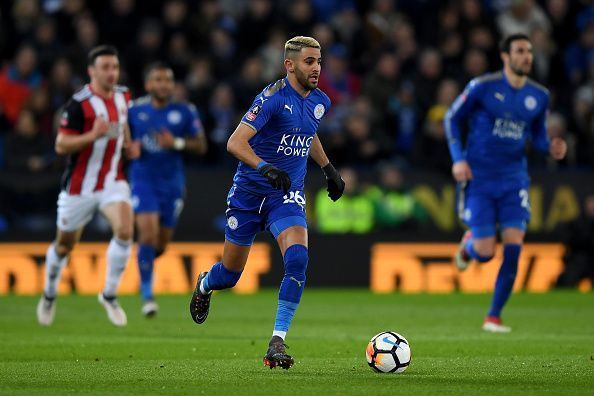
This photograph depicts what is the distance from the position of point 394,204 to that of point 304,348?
8590 millimetres

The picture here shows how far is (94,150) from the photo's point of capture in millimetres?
12586

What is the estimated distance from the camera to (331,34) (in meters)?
21.0

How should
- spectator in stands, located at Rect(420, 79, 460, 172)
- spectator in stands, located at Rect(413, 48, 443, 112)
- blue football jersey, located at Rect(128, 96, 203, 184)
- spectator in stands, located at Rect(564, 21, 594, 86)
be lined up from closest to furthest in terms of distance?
blue football jersey, located at Rect(128, 96, 203, 184) < spectator in stands, located at Rect(420, 79, 460, 172) < spectator in stands, located at Rect(413, 48, 443, 112) < spectator in stands, located at Rect(564, 21, 594, 86)

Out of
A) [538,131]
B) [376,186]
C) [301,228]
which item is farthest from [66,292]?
[301,228]

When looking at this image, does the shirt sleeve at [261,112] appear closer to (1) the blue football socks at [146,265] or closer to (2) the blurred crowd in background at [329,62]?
(1) the blue football socks at [146,265]

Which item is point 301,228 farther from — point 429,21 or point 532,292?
point 429,21

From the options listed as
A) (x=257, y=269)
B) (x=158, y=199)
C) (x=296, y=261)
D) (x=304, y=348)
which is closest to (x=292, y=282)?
(x=296, y=261)

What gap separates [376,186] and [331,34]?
11.5 ft

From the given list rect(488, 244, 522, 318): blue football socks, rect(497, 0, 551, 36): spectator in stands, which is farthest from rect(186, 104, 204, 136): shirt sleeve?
rect(497, 0, 551, 36): spectator in stands

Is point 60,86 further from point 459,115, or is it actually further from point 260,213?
point 260,213

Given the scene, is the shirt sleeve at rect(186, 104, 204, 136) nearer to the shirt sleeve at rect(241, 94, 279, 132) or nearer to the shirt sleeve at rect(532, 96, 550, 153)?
the shirt sleeve at rect(532, 96, 550, 153)

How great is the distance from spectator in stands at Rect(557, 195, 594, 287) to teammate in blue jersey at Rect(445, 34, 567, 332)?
18.6ft

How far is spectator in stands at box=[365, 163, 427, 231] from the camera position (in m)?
18.6

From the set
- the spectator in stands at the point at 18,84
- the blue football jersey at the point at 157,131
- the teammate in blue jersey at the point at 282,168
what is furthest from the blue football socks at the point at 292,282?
the spectator in stands at the point at 18,84
